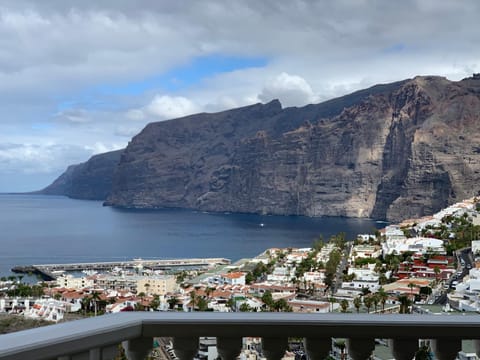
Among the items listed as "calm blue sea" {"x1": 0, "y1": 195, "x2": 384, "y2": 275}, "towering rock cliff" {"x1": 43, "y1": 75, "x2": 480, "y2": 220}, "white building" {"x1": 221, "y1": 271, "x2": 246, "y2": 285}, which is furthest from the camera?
"towering rock cliff" {"x1": 43, "y1": 75, "x2": 480, "y2": 220}

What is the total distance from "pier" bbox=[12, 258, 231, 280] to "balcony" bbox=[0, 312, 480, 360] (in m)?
37.7

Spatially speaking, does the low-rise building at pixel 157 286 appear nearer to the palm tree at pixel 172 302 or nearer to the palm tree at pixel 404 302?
the palm tree at pixel 172 302

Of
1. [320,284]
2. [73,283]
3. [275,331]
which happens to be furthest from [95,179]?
[275,331]

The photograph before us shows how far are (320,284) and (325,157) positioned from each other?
7569 cm

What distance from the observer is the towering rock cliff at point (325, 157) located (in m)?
77.0

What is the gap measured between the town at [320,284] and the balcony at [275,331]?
1193cm

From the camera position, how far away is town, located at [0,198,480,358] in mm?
19141

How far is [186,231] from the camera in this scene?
215 ft

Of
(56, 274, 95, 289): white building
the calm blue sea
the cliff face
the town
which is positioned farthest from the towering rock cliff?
(56, 274, 95, 289): white building

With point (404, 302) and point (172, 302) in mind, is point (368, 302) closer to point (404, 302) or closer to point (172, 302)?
point (404, 302)

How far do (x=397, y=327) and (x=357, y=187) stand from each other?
93.2 m

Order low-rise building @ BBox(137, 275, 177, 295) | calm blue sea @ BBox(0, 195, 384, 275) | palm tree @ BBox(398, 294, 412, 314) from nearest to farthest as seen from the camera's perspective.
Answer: palm tree @ BBox(398, 294, 412, 314) → low-rise building @ BBox(137, 275, 177, 295) → calm blue sea @ BBox(0, 195, 384, 275)

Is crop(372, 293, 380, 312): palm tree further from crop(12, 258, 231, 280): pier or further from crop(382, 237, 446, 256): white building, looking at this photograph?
crop(12, 258, 231, 280): pier

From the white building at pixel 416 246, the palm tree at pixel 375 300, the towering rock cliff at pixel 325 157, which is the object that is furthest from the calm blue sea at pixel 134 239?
the palm tree at pixel 375 300
